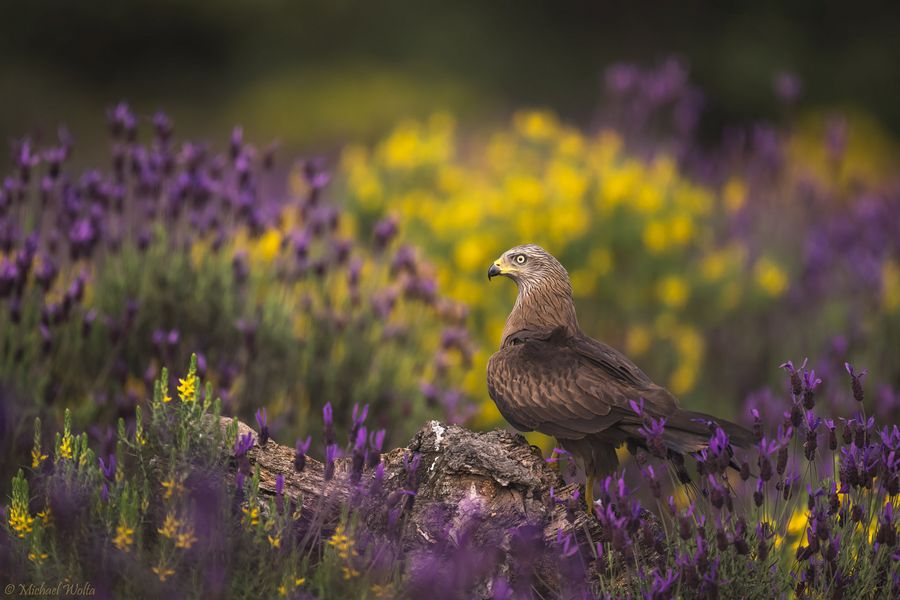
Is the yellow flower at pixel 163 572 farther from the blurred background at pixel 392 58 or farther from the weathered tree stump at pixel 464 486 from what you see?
the blurred background at pixel 392 58

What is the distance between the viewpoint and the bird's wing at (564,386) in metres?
3.16

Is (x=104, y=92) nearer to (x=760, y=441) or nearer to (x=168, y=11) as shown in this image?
(x=168, y=11)

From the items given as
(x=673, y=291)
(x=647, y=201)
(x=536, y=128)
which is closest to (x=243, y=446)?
(x=673, y=291)

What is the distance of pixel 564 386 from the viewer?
3256mm

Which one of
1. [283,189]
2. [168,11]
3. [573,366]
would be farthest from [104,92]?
[573,366]

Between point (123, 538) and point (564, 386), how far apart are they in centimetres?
132

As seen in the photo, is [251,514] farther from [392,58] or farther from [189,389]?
[392,58]

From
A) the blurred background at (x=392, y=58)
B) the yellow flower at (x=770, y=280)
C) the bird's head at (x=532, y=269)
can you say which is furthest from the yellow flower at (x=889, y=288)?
the blurred background at (x=392, y=58)

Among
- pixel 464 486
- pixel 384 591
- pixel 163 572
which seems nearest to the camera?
pixel 163 572

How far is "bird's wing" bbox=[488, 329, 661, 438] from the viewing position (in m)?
3.16

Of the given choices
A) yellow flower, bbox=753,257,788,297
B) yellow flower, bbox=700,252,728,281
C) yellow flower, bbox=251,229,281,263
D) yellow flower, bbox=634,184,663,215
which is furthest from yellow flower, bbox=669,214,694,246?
yellow flower, bbox=251,229,281,263

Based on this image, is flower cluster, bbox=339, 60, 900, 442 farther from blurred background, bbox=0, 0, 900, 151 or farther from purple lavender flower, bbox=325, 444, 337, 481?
blurred background, bbox=0, 0, 900, 151

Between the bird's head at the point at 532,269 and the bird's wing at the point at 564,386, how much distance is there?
0.34 meters

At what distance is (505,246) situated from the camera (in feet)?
20.3
